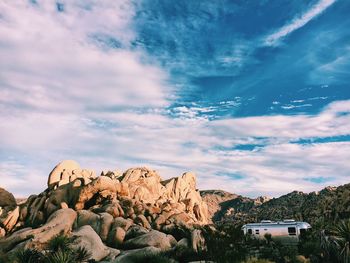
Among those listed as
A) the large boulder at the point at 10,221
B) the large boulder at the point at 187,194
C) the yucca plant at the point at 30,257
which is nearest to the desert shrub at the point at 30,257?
the yucca plant at the point at 30,257

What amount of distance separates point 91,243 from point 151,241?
18.7ft

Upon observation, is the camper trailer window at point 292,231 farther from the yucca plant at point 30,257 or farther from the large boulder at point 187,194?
the large boulder at point 187,194

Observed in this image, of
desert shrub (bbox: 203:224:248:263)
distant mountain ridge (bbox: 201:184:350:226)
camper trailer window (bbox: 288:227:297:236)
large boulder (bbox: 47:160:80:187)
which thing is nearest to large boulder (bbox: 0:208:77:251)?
desert shrub (bbox: 203:224:248:263)

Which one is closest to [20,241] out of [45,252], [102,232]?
[102,232]

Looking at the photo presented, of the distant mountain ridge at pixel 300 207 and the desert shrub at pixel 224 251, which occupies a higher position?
the distant mountain ridge at pixel 300 207

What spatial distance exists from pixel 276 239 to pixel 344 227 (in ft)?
51.5

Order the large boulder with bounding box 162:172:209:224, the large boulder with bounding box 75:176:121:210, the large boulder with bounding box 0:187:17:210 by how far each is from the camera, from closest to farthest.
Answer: the large boulder with bounding box 75:176:121:210 < the large boulder with bounding box 0:187:17:210 < the large boulder with bounding box 162:172:209:224

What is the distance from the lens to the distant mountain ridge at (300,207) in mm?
81688

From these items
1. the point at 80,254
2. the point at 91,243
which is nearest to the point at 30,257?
the point at 80,254

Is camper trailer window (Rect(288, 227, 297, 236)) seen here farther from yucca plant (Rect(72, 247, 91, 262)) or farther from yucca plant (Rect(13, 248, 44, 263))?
yucca plant (Rect(13, 248, 44, 263))

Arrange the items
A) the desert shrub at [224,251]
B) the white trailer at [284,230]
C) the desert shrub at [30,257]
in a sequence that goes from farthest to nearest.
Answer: the white trailer at [284,230] < the desert shrub at [224,251] < the desert shrub at [30,257]

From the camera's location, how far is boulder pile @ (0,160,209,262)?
1479 inches

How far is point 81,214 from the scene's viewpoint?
4606 centimetres

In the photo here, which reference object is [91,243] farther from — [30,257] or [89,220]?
[89,220]
